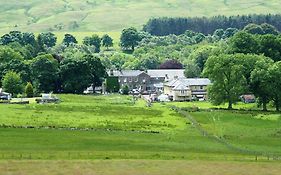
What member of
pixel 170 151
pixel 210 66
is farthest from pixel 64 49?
pixel 170 151

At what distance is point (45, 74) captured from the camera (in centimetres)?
11894

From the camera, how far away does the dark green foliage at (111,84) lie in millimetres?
135750

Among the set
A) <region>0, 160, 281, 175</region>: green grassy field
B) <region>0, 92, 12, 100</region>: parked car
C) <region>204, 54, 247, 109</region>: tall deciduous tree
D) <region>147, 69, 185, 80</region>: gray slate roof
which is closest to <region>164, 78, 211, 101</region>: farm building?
<region>204, 54, 247, 109</region>: tall deciduous tree

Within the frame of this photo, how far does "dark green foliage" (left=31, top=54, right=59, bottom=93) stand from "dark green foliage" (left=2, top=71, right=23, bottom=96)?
659cm

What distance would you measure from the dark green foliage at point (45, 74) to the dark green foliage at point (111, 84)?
57.2ft

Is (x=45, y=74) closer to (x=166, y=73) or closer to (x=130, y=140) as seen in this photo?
(x=166, y=73)

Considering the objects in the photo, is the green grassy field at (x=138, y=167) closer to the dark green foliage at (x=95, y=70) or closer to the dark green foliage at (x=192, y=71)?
the dark green foliage at (x=95, y=70)

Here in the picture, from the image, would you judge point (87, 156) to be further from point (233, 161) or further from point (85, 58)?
point (85, 58)

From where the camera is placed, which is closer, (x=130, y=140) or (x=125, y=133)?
(x=130, y=140)

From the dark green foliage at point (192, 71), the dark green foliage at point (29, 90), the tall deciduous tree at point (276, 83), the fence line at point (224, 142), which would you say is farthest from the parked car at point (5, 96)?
the dark green foliage at point (192, 71)

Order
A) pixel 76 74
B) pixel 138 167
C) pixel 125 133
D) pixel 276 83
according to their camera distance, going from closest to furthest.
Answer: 1. pixel 138 167
2. pixel 125 133
3. pixel 276 83
4. pixel 76 74

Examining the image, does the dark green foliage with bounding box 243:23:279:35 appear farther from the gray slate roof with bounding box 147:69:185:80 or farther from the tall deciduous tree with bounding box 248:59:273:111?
the tall deciduous tree with bounding box 248:59:273:111

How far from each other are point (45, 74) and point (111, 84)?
20794mm

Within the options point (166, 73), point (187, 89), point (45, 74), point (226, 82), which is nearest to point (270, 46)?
point (187, 89)
